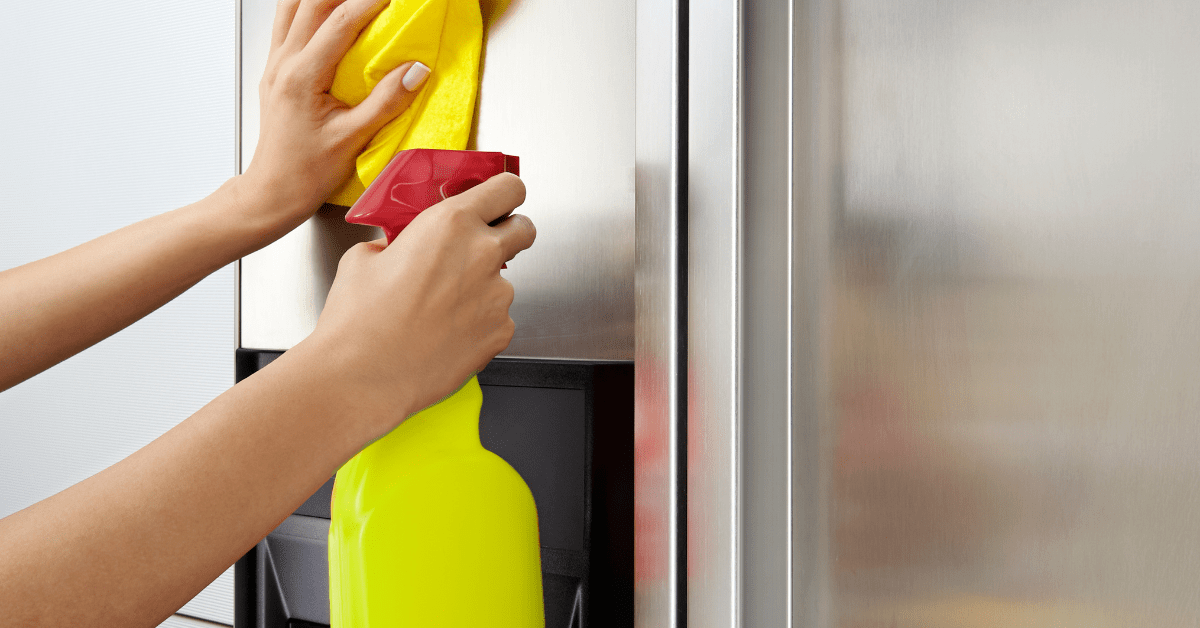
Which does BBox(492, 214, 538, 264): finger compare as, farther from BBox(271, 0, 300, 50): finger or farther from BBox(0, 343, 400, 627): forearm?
BBox(271, 0, 300, 50): finger

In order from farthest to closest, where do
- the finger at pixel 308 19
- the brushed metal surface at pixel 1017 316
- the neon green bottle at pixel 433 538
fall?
the finger at pixel 308 19
the neon green bottle at pixel 433 538
the brushed metal surface at pixel 1017 316

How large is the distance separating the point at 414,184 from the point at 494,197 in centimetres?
4

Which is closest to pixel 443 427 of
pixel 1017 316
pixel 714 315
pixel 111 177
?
pixel 714 315

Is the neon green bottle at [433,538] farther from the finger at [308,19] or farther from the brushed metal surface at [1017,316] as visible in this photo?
the finger at [308,19]

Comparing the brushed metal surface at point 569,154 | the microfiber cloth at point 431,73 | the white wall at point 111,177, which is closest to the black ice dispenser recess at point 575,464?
the brushed metal surface at point 569,154

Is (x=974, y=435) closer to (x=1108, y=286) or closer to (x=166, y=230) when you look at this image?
(x=1108, y=286)

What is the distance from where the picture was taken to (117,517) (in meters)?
0.29

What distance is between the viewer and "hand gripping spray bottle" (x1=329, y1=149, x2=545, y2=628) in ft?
1.18

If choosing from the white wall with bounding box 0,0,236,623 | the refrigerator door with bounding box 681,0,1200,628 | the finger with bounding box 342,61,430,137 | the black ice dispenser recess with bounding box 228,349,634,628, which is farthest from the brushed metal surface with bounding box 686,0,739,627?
the white wall with bounding box 0,0,236,623

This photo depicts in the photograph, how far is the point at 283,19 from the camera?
1.65 ft

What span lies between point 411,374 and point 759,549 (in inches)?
7.0

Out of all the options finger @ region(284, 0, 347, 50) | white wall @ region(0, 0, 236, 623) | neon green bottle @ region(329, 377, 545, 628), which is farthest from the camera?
white wall @ region(0, 0, 236, 623)

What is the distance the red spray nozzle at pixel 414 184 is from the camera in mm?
363

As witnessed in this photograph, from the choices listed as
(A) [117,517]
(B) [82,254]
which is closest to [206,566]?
(A) [117,517]
